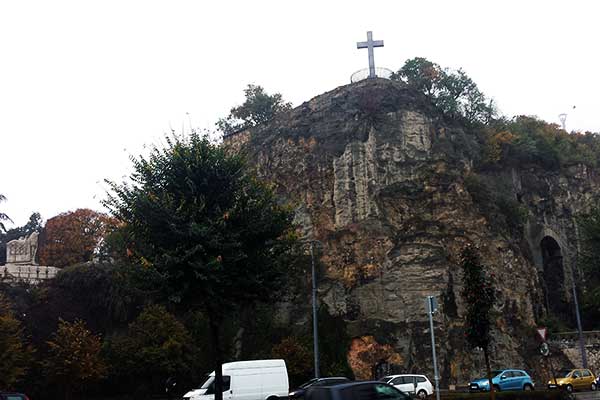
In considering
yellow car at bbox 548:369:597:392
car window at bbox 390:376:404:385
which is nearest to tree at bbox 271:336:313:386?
car window at bbox 390:376:404:385

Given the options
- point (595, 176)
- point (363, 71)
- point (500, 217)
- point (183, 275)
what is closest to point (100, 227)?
point (363, 71)

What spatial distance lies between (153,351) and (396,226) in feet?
64.2

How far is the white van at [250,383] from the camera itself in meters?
23.7

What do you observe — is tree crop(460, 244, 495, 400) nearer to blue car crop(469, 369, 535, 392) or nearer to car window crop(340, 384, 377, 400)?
blue car crop(469, 369, 535, 392)

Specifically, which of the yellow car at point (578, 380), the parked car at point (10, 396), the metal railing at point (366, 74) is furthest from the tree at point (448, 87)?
the parked car at point (10, 396)

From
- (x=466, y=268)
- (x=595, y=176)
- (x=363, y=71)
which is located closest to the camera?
(x=466, y=268)

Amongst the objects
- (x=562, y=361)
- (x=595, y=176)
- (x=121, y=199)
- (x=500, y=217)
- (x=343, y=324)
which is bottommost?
(x=562, y=361)

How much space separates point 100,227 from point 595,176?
50829 millimetres

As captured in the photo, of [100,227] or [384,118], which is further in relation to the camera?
[100,227]

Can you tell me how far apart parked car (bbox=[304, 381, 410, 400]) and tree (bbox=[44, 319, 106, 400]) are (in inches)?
928

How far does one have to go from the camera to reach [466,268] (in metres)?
22.8

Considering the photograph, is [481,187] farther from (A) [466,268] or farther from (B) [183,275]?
(B) [183,275]

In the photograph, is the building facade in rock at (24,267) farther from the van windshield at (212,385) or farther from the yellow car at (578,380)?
the yellow car at (578,380)

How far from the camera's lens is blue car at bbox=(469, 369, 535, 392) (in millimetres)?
31141
